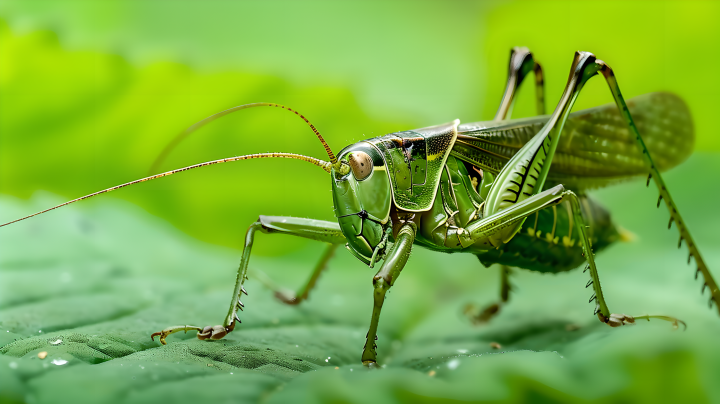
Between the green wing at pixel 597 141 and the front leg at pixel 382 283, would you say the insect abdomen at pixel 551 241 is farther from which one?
the front leg at pixel 382 283

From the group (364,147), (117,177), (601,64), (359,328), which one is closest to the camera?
(364,147)

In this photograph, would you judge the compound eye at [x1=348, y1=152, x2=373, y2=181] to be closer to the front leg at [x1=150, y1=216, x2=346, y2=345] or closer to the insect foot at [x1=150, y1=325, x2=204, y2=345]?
the front leg at [x1=150, y1=216, x2=346, y2=345]

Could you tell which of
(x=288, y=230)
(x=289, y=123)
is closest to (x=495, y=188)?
(x=288, y=230)

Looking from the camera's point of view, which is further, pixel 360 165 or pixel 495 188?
pixel 495 188

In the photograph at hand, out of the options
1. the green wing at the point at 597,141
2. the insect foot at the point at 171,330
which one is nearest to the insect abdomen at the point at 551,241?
the green wing at the point at 597,141

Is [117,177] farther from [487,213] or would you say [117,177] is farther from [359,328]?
[487,213]

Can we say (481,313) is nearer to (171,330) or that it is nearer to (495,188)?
(495,188)

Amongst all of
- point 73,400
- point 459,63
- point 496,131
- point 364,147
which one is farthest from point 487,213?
point 459,63
